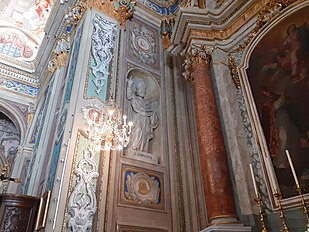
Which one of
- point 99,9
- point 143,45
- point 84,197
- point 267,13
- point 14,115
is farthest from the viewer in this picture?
point 14,115

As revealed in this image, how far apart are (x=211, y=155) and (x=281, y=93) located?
1.54 meters

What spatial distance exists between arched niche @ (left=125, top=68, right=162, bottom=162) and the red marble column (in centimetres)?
112

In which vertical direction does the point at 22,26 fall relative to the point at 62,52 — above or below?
above

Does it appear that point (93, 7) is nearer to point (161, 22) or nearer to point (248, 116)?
point (161, 22)

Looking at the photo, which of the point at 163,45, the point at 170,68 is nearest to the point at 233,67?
the point at 170,68

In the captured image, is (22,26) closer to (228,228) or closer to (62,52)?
(62,52)

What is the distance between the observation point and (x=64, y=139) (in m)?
4.55

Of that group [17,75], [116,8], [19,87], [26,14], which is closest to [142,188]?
[116,8]

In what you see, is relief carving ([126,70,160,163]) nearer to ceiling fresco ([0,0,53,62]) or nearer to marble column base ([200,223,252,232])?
marble column base ([200,223,252,232])

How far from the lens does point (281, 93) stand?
14.8ft

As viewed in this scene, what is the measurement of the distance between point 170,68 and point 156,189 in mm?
3370

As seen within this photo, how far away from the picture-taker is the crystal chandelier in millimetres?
4430

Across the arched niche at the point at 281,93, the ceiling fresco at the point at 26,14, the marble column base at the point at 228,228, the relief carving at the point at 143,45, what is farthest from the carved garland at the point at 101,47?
the ceiling fresco at the point at 26,14

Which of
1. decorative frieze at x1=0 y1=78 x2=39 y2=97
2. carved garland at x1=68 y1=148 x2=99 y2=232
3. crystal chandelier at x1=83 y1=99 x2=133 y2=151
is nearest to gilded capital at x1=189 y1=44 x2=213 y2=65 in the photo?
crystal chandelier at x1=83 y1=99 x2=133 y2=151
